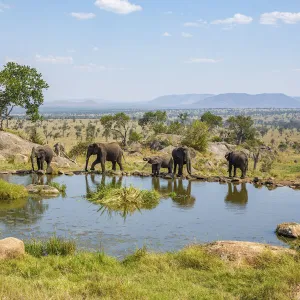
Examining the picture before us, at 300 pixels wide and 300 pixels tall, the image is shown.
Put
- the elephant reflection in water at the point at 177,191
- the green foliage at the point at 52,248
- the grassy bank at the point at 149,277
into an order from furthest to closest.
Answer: the elephant reflection in water at the point at 177,191, the green foliage at the point at 52,248, the grassy bank at the point at 149,277

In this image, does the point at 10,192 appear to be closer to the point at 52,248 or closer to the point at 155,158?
the point at 52,248

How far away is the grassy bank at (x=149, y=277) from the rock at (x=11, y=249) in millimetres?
267

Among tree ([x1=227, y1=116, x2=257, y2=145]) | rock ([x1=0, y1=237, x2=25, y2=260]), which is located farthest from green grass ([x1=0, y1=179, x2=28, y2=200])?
tree ([x1=227, y1=116, x2=257, y2=145])

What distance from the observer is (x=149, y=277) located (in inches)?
435

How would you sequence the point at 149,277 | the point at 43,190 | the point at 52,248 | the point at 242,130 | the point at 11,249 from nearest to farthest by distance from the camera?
the point at 149,277, the point at 11,249, the point at 52,248, the point at 43,190, the point at 242,130

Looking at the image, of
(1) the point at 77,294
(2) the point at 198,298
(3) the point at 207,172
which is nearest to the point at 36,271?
(1) the point at 77,294

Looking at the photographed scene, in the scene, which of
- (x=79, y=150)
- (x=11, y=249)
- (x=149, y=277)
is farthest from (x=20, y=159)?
(x=149, y=277)

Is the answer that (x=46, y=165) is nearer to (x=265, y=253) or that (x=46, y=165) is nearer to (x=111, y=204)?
(x=111, y=204)

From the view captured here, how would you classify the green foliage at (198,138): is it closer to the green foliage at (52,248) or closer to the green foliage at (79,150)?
the green foliage at (79,150)

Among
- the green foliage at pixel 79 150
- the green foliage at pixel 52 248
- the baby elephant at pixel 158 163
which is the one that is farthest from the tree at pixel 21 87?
the green foliage at pixel 52 248

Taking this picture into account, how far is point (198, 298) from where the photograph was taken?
962 centimetres

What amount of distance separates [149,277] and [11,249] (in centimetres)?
353

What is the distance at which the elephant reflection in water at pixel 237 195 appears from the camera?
22.6 meters

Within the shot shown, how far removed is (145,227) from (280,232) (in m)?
4.61
